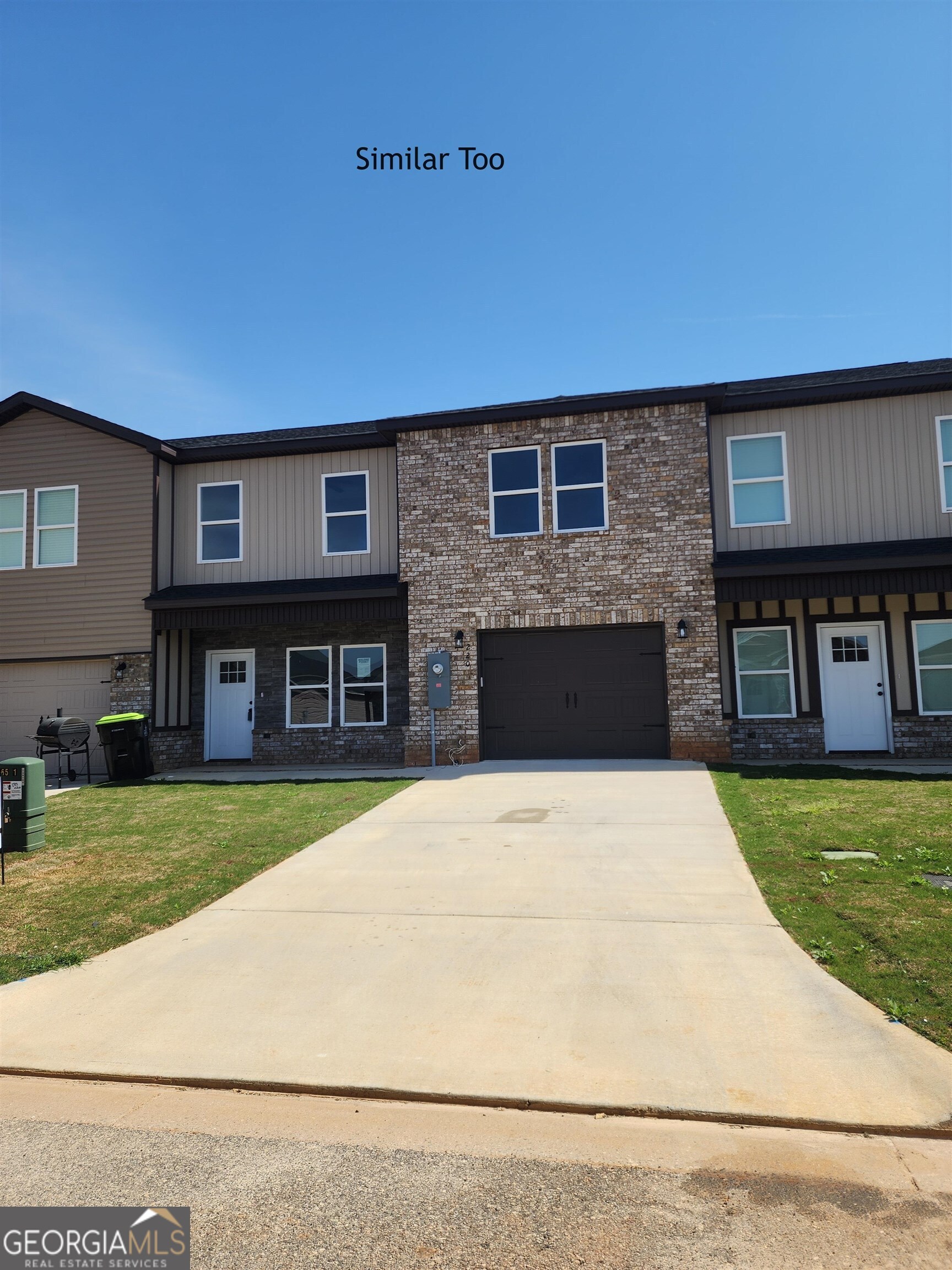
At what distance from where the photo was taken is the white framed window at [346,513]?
54.3ft

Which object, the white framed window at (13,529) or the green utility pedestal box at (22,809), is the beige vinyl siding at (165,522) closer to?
the white framed window at (13,529)

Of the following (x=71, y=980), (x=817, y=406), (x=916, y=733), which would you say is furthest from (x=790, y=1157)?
(x=817, y=406)

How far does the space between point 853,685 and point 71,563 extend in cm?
1462

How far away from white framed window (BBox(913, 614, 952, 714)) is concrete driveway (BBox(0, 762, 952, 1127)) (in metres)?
8.38

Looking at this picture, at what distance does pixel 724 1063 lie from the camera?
162 inches

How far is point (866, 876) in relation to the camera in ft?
22.1

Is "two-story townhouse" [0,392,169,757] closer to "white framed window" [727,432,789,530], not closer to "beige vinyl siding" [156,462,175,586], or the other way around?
"beige vinyl siding" [156,462,175,586]

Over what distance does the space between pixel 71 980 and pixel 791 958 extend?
14.7 feet

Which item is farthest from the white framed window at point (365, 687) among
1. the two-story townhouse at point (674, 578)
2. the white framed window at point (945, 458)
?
the white framed window at point (945, 458)

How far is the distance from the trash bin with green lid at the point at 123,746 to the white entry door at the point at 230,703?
83.3 inches

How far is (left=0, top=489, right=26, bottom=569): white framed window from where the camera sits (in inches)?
669

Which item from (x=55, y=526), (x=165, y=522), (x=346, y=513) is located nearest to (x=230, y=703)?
(x=165, y=522)

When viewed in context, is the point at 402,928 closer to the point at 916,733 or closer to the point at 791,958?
the point at 791,958

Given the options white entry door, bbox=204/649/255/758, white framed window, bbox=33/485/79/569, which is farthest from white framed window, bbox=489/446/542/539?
white framed window, bbox=33/485/79/569
